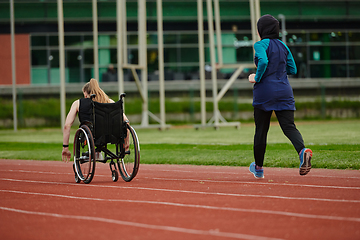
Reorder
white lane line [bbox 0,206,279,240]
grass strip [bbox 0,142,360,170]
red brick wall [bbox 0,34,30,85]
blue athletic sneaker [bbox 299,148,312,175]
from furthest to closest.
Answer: red brick wall [bbox 0,34,30,85] → grass strip [bbox 0,142,360,170] → blue athletic sneaker [bbox 299,148,312,175] → white lane line [bbox 0,206,279,240]

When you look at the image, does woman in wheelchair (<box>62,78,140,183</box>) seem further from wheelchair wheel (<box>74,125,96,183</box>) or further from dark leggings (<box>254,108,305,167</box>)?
dark leggings (<box>254,108,305,167</box>)

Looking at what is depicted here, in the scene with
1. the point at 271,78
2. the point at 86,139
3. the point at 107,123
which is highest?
the point at 271,78

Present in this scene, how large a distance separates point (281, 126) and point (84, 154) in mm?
2613

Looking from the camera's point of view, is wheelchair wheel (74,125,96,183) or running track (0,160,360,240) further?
wheelchair wheel (74,125,96,183)

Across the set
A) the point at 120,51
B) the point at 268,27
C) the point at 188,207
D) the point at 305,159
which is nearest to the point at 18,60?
the point at 120,51

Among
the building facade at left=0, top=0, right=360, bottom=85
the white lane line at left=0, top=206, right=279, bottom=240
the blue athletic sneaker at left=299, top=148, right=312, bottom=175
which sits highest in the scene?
the building facade at left=0, top=0, right=360, bottom=85

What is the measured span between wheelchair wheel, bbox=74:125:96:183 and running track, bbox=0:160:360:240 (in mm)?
191

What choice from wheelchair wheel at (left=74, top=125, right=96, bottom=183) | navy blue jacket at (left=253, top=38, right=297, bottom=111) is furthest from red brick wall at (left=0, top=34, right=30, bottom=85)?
navy blue jacket at (left=253, top=38, right=297, bottom=111)

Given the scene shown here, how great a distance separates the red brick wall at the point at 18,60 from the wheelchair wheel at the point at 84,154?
2741cm

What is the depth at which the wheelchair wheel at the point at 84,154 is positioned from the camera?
25.2ft

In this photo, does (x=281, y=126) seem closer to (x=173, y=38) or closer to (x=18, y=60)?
(x=173, y=38)

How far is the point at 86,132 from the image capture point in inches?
307

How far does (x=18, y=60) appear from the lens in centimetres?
3494

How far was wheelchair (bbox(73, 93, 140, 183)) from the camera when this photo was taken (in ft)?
25.6
